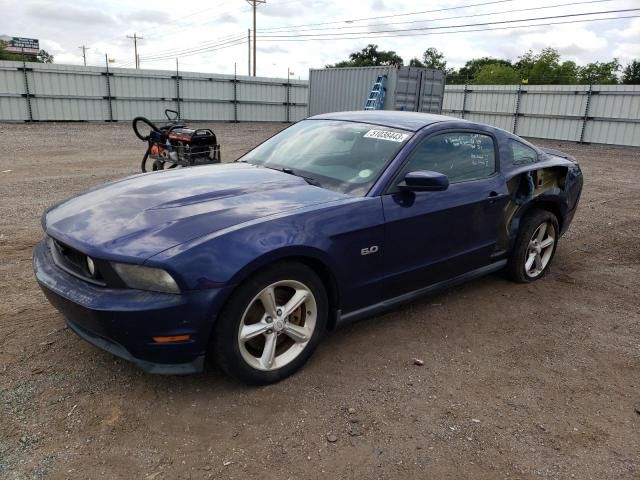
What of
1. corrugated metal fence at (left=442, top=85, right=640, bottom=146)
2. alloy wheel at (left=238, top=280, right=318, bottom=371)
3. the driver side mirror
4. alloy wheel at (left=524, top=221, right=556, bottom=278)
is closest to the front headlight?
alloy wheel at (left=238, top=280, right=318, bottom=371)

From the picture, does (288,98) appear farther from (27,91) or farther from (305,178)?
(305,178)

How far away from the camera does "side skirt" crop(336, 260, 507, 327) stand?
11.0 feet

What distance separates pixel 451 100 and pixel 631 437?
24.0 meters

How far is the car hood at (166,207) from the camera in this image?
8.71ft

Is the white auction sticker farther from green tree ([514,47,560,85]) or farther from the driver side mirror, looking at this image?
green tree ([514,47,560,85])

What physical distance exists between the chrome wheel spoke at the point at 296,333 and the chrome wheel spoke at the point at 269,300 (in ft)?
0.51

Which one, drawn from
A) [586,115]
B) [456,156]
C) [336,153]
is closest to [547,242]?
[456,156]

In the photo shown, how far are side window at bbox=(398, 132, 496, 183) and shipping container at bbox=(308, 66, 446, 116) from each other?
1321 centimetres

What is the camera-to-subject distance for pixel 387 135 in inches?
149

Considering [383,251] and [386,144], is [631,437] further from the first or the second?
[386,144]

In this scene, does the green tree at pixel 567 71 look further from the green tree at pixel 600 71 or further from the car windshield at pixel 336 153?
the car windshield at pixel 336 153

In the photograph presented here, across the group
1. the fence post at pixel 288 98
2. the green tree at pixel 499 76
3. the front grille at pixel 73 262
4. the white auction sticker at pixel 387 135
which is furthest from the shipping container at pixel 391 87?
the green tree at pixel 499 76

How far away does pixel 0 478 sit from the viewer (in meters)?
2.26

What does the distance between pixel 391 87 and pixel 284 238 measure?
51.3 ft
